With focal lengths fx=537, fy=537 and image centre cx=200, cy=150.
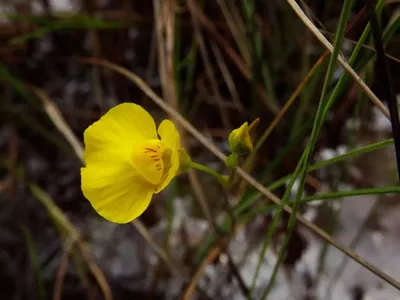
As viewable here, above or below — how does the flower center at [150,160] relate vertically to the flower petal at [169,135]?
below

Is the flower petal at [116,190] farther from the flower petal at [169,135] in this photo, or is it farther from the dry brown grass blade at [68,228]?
the dry brown grass blade at [68,228]

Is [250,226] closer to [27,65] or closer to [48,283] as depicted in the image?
[48,283]

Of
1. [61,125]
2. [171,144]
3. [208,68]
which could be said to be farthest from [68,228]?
[171,144]

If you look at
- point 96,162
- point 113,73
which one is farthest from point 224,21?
point 96,162

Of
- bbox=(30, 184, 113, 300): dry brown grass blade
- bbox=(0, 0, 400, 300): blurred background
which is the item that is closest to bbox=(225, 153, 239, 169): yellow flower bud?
bbox=(0, 0, 400, 300): blurred background

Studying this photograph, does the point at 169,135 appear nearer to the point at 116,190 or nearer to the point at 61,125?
the point at 116,190

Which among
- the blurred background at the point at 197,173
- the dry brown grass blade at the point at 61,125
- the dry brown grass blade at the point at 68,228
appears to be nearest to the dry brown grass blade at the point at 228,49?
the blurred background at the point at 197,173
